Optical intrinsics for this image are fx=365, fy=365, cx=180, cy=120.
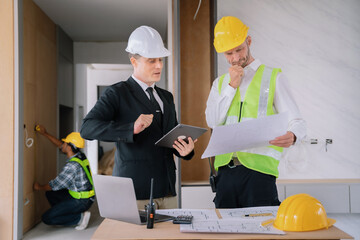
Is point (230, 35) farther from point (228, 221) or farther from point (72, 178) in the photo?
point (72, 178)

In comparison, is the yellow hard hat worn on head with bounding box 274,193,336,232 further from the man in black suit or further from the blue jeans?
the blue jeans

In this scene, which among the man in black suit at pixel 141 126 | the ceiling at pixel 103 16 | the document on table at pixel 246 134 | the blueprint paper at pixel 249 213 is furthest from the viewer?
the ceiling at pixel 103 16

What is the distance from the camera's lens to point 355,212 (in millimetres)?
3918

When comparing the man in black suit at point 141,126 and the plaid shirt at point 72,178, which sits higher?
the man in black suit at point 141,126

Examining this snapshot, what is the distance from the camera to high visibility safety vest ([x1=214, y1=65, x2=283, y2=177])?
6.45ft

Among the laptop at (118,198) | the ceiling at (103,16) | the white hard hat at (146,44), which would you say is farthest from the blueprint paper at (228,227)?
the ceiling at (103,16)

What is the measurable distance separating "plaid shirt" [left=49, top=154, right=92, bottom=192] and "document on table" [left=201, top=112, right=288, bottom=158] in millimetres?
2905

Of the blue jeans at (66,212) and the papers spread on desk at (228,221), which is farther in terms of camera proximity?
the blue jeans at (66,212)

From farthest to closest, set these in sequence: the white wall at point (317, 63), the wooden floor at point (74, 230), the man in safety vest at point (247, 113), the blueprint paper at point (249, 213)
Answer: the white wall at point (317, 63) < the wooden floor at point (74, 230) < the man in safety vest at point (247, 113) < the blueprint paper at point (249, 213)

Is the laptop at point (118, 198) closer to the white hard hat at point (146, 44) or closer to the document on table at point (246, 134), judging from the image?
the document on table at point (246, 134)

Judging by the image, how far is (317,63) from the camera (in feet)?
14.1

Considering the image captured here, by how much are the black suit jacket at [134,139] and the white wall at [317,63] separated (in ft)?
8.01

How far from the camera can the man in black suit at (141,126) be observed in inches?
71.1

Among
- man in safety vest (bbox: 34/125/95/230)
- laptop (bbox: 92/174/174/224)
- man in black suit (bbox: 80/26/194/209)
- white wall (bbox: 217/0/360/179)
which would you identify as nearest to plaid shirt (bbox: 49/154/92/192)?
man in safety vest (bbox: 34/125/95/230)
